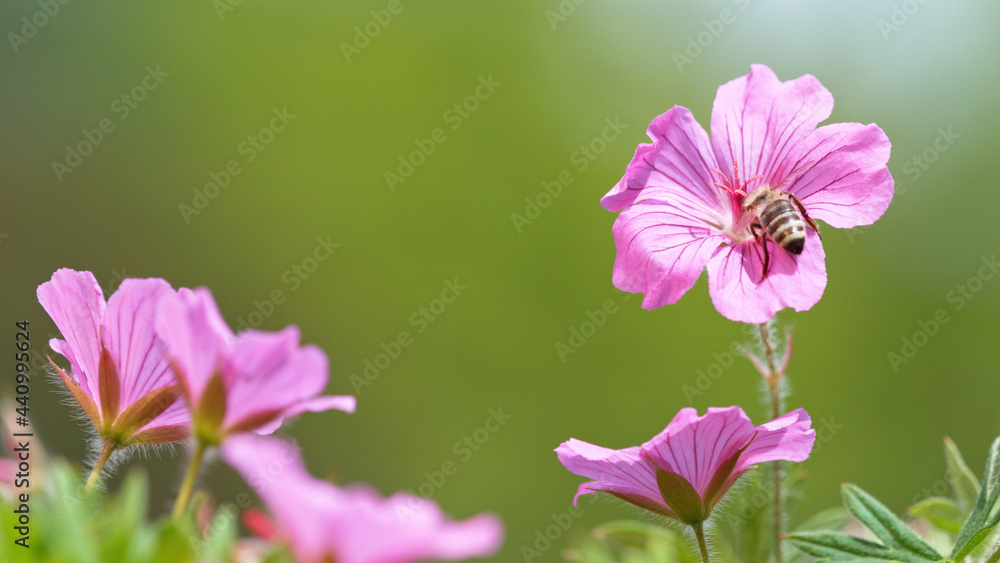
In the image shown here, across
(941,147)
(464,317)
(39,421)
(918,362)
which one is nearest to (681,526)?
(39,421)

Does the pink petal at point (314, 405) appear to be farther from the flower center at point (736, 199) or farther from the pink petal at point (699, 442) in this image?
the flower center at point (736, 199)

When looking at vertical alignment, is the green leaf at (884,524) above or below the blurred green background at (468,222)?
below

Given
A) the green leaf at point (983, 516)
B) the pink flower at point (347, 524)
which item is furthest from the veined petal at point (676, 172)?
the pink flower at point (347, 524)

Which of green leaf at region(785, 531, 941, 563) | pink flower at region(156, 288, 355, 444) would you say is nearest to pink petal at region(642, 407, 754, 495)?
green leaf at region(785, 531, 941, 563)

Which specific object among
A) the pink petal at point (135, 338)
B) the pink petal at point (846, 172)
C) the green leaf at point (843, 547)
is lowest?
the green leaf at point (843, 547)

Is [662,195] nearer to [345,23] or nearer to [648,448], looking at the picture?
[648,448]

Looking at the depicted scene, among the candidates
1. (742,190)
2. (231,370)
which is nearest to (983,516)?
(742,190)

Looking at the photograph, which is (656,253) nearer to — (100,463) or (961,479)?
(961,479)

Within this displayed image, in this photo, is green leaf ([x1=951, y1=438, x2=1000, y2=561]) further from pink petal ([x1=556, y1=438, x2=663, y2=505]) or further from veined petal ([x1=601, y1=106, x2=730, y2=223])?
veined petal ([x1=601, y1=106, x2=730, y2=223])
